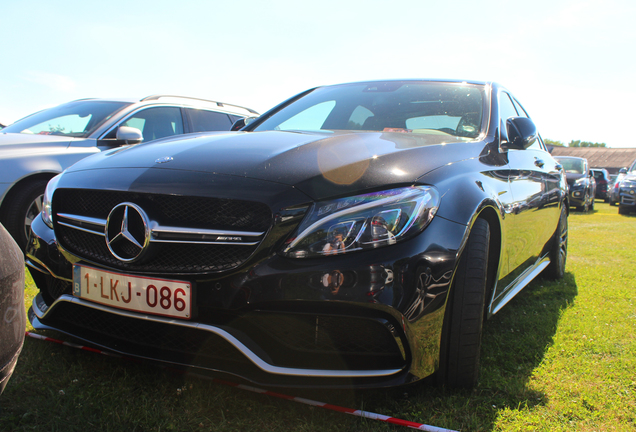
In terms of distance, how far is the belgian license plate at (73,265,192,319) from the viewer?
154cm

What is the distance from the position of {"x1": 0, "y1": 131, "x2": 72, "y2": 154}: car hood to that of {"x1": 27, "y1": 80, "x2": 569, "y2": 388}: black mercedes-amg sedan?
223 cm

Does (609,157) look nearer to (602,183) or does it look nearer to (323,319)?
(602,183)

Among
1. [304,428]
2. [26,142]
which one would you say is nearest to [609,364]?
[304,428]

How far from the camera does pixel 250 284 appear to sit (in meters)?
1.49

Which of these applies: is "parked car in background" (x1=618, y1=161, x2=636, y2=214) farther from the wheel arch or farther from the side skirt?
A: the wheel arch

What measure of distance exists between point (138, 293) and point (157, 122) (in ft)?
12.5

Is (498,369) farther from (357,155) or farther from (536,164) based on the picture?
(536,164)

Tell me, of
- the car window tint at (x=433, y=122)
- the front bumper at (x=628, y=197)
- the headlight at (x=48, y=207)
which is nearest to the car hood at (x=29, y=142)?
the headlight at (x=48, y=207)

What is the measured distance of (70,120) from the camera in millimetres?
4641

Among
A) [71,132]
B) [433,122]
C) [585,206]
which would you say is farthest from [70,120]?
[585,206]

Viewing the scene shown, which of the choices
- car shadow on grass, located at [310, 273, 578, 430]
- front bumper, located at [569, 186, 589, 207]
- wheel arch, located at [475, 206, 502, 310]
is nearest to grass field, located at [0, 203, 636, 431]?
car shadow on grass, located at [310, 273, 578, 430]

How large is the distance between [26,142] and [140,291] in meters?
3.10

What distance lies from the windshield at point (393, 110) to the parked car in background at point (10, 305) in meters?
1.87

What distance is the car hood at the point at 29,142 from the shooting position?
3822 mm
